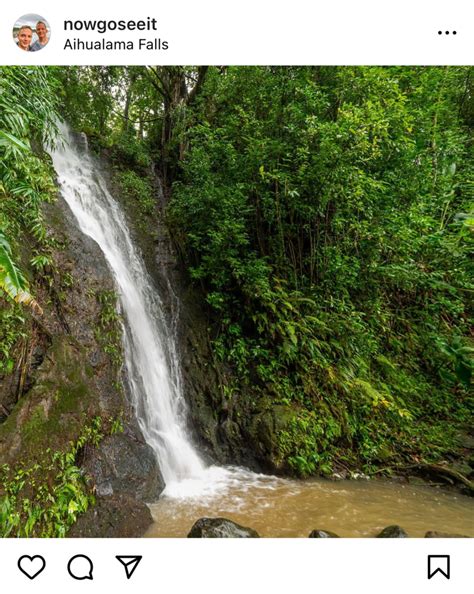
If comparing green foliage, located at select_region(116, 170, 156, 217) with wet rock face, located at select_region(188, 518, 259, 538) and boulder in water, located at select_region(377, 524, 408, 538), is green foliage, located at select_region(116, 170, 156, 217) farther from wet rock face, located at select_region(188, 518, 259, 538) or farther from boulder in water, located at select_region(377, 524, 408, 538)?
boulder in water, located at select_region(377, 524, 408, 538)

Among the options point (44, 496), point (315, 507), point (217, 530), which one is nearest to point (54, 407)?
point (44, 496)

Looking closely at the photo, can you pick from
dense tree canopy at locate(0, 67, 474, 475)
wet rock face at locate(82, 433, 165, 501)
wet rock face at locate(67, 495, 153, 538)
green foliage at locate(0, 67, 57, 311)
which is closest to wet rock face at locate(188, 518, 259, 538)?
wet rock face at locate(67, 495, 153, 538)

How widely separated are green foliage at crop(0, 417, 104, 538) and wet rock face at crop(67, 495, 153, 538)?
0.28 feet

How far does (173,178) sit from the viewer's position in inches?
358

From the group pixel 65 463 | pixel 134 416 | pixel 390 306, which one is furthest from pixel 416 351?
pixel 65 463

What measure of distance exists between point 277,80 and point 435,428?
6.37 metres

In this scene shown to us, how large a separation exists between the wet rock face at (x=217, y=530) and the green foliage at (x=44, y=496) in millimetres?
1042

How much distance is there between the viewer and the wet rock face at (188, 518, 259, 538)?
298cm

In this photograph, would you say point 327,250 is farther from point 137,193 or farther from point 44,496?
point 44,496

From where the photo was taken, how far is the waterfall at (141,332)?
15.5 feet

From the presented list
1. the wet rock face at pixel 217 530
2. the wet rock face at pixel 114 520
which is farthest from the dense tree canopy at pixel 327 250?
the wet rock face at pixel 114 520

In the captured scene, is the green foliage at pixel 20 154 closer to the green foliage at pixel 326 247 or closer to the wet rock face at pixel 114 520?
the wet rock face at pixel 114 520
